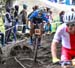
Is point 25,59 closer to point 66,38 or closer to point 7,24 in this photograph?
point 7,24

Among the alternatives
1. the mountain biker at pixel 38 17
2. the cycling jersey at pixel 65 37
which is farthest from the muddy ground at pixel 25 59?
the cycling jersey at pixel 65 37

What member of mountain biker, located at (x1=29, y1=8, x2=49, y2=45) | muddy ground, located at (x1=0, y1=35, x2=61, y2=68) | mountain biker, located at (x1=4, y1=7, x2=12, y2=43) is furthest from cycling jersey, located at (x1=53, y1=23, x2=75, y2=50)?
mountain biker, located at (x1=4, y1=7, x2=12, y2=43)

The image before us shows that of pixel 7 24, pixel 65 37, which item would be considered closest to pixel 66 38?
pixel 65 37

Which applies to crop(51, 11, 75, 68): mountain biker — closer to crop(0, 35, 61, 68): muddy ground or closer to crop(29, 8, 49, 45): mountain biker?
crop(0, 35, 61, 68): muddy ground

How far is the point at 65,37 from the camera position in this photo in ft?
17.1

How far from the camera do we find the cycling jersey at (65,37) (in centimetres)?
502

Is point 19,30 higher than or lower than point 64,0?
lower

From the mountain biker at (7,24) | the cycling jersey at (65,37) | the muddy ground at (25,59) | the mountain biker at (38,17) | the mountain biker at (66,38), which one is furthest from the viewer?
the mountain biker at (7,24)

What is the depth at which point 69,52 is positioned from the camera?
523cm

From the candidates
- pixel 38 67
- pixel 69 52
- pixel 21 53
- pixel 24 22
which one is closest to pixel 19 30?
pixel 24 22

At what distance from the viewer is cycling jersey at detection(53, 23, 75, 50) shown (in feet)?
16.5

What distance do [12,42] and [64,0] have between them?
18.0 ft

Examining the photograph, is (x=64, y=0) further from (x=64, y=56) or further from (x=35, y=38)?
(x=64, y=56)

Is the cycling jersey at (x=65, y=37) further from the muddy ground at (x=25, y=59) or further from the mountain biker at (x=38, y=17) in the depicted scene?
the mountain biker at (x=38, y=17)
